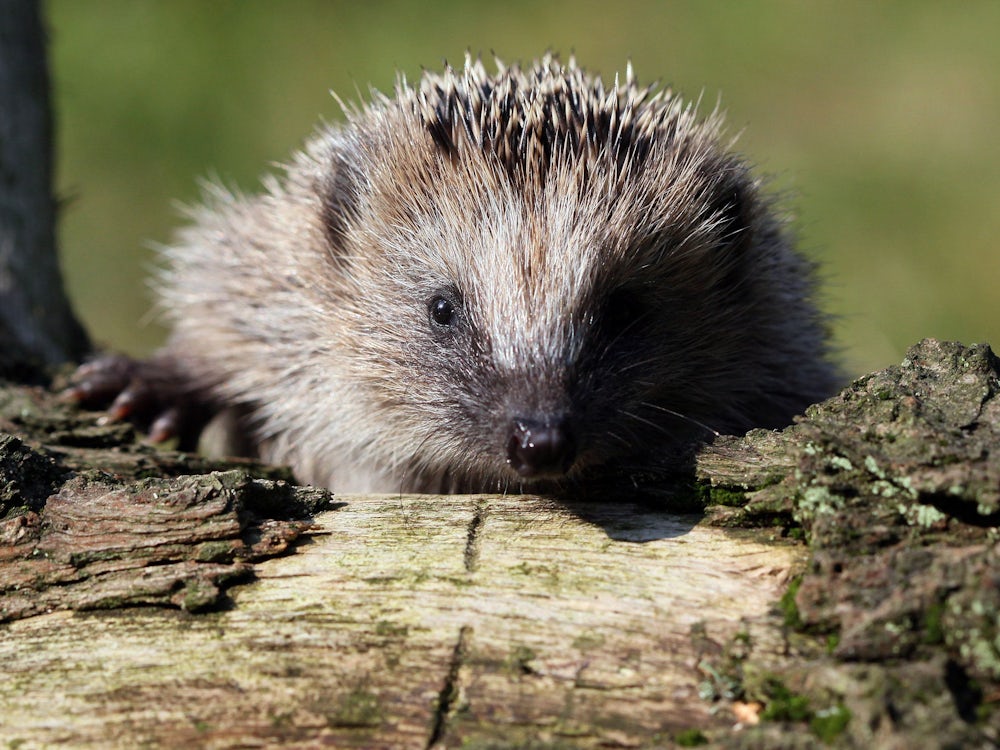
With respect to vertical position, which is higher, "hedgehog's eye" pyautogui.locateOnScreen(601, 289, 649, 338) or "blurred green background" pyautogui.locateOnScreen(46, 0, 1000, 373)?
"blurred green background" pyautogui.locateOnScreen(46, 0, 1000, 373)

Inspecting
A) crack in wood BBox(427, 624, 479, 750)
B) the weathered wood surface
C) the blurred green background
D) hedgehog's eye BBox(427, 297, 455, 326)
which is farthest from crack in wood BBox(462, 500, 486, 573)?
the blurred green background

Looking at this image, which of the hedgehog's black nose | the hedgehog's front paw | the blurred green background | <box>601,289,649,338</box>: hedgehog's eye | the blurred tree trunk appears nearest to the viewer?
the hedgehog's black nose

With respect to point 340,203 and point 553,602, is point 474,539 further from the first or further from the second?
point 340,203

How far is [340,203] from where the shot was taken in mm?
2143

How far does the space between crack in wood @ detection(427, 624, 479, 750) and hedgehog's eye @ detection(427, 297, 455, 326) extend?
759 millimetres

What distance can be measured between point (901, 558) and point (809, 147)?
401 centimetres

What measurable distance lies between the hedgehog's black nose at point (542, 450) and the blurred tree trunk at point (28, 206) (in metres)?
1.58

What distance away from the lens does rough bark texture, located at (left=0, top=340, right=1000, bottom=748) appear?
113cm

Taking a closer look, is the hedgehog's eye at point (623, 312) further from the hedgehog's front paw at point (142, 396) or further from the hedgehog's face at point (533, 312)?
the hedgehog's front paw at point (142, 396)

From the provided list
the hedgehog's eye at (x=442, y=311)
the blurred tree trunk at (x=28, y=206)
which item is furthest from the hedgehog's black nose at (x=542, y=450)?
the blurred tree trunk at (x=28, y=206)

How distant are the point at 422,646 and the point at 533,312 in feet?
2.18

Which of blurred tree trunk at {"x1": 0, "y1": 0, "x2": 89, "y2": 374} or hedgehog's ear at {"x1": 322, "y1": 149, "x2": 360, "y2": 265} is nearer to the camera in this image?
hedgehog's ear at {"x1": 322, "y1": 149, "x2": 360, "y2": 265}

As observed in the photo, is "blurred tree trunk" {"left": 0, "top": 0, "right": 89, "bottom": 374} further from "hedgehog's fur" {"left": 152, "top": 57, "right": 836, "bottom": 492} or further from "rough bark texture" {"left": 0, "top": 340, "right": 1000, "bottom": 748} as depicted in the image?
"rough bark texture" {"left": 0, "top": 340, "right": 1000, "bottom": 748}

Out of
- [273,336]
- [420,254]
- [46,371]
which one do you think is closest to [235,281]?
[273,336]
